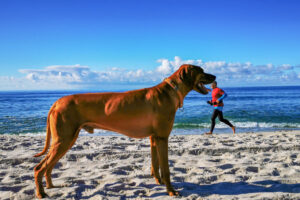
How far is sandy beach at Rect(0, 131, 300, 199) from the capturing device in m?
3.52

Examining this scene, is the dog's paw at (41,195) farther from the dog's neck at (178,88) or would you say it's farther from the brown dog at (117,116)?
the dog's neck at (178,88)

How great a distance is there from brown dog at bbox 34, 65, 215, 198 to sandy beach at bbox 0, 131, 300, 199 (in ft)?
1.68

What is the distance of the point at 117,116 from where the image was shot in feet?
10.8

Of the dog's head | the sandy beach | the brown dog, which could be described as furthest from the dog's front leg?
the dog's head

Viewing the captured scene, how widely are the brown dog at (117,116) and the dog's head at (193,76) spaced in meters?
0.02

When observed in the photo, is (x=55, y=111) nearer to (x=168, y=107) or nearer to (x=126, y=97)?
(x=126, y=97)

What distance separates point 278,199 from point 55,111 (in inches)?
131

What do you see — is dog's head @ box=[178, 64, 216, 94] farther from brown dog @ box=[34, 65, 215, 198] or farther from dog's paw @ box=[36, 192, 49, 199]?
dog's paw @ box=[36, 192, 49, 199]

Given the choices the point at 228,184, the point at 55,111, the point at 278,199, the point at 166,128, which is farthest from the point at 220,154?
the point at 55,111

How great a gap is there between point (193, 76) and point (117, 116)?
130 cm

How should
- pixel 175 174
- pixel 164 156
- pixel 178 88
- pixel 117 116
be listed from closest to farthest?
pixel 117 116, pixel 164 156, pixel 178 88, pixel 175 174

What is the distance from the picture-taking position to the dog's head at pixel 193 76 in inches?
140

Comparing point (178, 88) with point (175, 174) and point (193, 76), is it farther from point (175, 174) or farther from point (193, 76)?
point (175, 174)

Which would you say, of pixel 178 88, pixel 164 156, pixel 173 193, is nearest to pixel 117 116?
pixel 164 156
